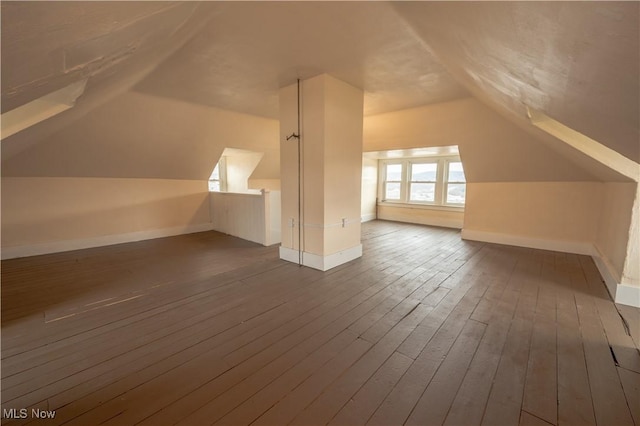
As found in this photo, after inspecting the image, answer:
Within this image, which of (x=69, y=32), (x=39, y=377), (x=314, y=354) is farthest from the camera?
(x=314, y=354)

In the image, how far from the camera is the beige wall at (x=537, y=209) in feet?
13.7

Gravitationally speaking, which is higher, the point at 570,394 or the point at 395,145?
the point at 395,145

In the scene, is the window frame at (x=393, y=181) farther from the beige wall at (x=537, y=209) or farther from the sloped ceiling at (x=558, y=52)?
the sloped ceiling at (x=558, y=52)

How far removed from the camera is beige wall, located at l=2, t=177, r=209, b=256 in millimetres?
4012

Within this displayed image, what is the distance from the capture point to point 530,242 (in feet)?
15.2

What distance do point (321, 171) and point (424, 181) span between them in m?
4.88


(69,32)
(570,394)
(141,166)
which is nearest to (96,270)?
(141,166)

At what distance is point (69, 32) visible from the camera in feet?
4.17

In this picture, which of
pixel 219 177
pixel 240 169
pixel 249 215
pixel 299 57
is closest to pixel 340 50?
pixel 299 57

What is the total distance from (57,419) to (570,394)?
2.74 m

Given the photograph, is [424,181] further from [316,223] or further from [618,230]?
[316,223]

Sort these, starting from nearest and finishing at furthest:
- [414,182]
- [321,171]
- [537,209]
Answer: [321,171] → [537,209] → [414,182]

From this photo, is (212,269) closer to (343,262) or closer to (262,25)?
(343,262)

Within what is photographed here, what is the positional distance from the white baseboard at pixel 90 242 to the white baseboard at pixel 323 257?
311 cm
